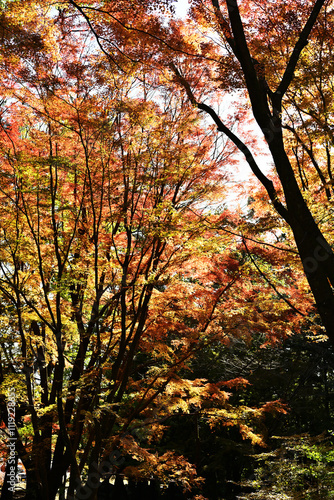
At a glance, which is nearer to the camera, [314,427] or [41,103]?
[41,103]

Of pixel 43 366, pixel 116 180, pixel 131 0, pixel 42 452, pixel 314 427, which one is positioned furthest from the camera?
pixel 314 427

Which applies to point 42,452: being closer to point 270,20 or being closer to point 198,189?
point 198,189

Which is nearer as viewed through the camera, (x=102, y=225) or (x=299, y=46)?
(x=299, y=46)

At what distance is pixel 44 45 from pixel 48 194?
1920mm

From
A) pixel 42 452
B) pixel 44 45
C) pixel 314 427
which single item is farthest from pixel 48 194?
pixel 314 427

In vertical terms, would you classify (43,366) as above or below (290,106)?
below

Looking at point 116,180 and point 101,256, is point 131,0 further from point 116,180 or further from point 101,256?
point 101,256

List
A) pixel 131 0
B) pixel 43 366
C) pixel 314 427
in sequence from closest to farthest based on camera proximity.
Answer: pixel 131 0 → pixel 43 366 → pixel 314 427

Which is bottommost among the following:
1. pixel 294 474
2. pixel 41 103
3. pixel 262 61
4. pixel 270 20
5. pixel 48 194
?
pixel 294 474

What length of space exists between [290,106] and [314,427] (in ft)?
28.9

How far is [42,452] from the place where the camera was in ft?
17.6

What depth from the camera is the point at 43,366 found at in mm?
6125

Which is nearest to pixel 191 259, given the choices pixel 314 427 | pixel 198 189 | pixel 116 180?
pixel 198 189

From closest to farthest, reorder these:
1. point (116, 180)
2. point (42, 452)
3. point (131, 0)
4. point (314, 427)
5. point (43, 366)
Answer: point (131, 0), point (42, 452), point (116, 180), point (43, 366), point (314, 427)
